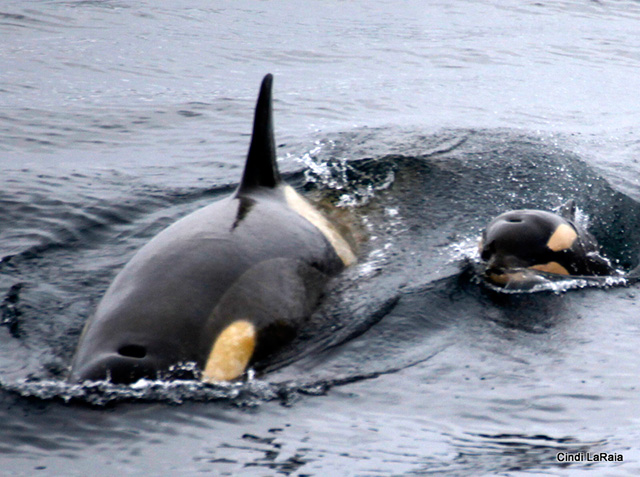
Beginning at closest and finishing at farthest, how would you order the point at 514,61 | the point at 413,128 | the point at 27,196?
the point at 27,196 → the point at 413,128 → the point at 514,61

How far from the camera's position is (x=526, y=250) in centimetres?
736

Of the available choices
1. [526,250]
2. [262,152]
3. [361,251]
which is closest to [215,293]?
[262,152]

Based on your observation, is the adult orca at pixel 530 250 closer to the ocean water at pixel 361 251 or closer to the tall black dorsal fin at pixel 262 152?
the ocean water at pixel 361 251

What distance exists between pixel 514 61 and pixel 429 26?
5167 mm

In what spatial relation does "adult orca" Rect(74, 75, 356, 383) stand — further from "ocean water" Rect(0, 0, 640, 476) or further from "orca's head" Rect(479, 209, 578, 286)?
"orca's head" Rect(479, 209, 578, 286)

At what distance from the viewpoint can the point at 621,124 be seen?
53.0 feet

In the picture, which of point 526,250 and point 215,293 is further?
point 526,250

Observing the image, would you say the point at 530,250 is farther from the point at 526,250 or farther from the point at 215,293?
the point at 215,293

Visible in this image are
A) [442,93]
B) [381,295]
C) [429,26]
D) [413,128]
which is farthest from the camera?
[429,26]

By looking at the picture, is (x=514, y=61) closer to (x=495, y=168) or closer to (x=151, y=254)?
(x=495, y=168)

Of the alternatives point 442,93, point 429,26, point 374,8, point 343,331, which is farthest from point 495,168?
point 374,8

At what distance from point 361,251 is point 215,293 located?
8.01 ft

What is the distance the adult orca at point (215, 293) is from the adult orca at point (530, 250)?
4.63ft

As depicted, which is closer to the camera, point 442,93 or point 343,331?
point 343,331
